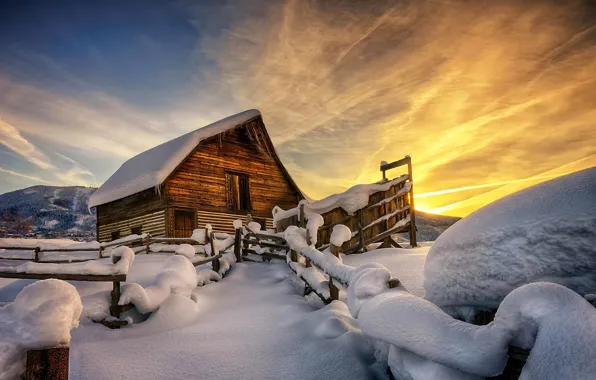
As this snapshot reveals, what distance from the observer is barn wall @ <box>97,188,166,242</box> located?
16516mm

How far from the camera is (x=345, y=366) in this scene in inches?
124

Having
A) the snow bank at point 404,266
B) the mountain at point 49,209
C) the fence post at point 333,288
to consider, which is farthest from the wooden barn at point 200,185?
the mountain at point 49,209

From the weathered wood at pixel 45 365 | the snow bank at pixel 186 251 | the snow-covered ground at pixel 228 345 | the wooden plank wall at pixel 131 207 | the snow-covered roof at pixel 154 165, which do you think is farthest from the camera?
the wooden plank wall at pixel 131 207

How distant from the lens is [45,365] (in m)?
1.81

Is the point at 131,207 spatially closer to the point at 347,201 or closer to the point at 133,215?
the point at 133,215

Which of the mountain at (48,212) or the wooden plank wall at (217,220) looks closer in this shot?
the wooden plank wall at (217,220)

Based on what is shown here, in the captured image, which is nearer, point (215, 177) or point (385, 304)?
point (385, 304)

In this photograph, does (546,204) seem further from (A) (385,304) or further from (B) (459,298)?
(A) (385,304)

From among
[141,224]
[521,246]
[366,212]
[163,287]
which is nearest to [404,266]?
[366,212]

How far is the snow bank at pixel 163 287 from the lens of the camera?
4.66 metres

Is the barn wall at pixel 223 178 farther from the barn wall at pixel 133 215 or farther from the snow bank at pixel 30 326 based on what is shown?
the snow bank at pixel 30 326

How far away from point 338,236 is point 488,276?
2.42 meters

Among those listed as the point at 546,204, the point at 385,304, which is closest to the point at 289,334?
the point at 385,304

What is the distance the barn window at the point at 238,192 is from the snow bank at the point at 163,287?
1242 cm
